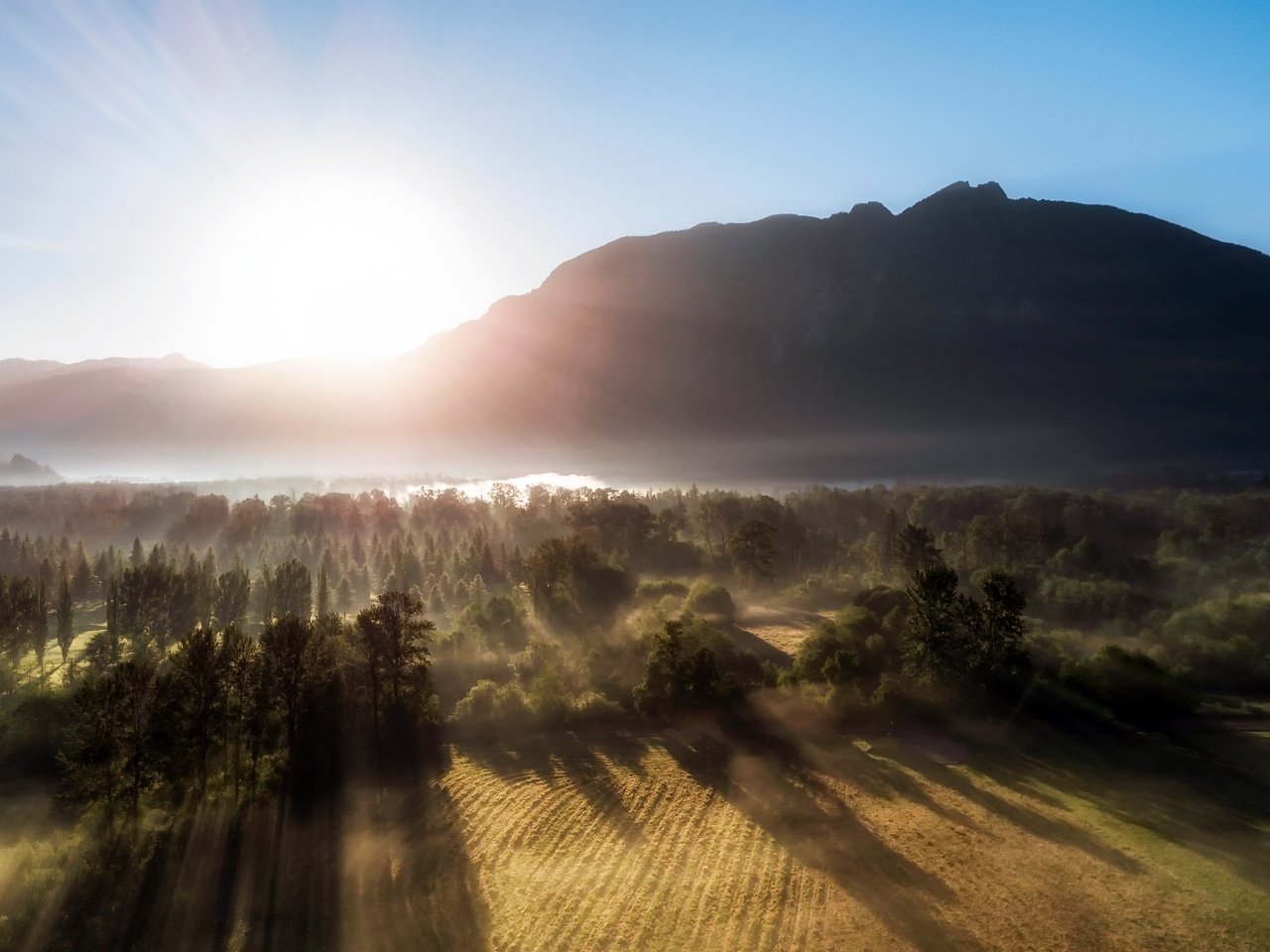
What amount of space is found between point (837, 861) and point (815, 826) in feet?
9.61

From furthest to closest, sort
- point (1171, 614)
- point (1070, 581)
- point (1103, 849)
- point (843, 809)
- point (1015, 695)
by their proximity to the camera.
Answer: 1. point (1070, 581)
2. point (1171, 614)
3. point (1015, 695)
4. point (843, 809)
5. point (1103, 849)

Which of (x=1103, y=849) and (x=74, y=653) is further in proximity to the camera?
(x=74, y=653)

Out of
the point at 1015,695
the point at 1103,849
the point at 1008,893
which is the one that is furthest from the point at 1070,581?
the point at 1008,893

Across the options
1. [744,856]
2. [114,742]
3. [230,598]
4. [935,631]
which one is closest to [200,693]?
[114,742]

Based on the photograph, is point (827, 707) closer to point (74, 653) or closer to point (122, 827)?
point (122, 827)

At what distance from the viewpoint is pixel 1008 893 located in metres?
24.2

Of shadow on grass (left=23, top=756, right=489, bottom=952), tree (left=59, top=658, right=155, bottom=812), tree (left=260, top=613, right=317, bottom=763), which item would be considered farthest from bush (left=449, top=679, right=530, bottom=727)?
tree (left=59, top=658, right=155, bottom=812)

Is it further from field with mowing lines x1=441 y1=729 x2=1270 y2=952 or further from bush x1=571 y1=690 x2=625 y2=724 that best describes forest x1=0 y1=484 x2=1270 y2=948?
field with mowing lines x1=441 y1=729 x2=1270 y2=952

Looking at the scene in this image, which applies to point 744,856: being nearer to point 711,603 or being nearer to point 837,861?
point 837,861

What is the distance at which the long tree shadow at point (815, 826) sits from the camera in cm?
2320

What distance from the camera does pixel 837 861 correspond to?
26.9m

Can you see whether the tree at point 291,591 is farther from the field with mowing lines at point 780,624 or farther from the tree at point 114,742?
the field with mowing lines at point 780,624

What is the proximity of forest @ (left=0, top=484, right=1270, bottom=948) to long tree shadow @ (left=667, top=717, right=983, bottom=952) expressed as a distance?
11.9 ft

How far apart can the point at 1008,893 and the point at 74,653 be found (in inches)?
3096
